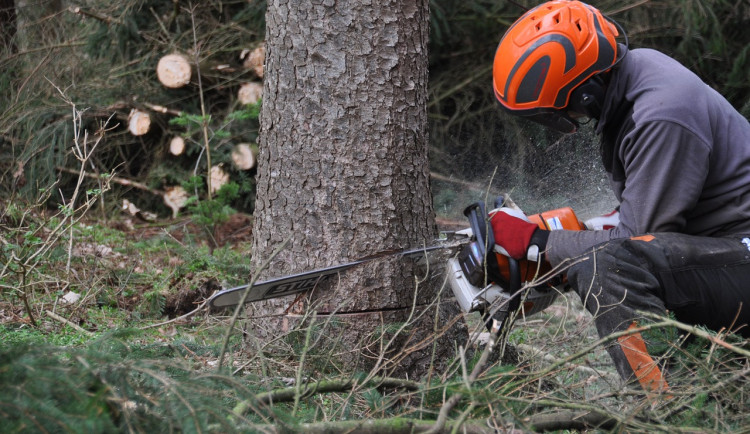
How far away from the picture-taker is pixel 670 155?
2793 mm

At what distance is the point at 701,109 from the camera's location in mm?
2861

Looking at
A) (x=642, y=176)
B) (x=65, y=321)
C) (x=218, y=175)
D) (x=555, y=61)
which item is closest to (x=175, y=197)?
(x=218, y=175)

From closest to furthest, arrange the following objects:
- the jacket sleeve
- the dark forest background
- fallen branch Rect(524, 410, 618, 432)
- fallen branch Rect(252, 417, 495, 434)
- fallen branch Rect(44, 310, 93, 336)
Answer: fallen branch Rect(252, 417, 495, 434) → fallen branch Rect(524, 410, 618, 432) → the jacket sleeve → fallen branch Rect(44, 310, 93, 336) → the dark forest background

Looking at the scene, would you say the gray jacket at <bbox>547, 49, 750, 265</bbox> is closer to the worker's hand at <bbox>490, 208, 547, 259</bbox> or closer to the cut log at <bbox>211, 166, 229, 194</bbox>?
the worker's hand at <bbox>490, 208, 547, 259</bbox>

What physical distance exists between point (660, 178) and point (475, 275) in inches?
35.1

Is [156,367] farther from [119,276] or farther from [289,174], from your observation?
[119,276]

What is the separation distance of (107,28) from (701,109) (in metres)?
6.33

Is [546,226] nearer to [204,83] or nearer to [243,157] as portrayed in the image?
[243,157]

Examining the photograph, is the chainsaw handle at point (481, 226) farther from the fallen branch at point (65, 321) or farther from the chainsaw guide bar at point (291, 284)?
the fallen branch at point (65, 321)

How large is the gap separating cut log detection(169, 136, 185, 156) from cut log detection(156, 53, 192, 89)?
1.83ft

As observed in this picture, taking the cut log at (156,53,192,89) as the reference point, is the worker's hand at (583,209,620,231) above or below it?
below

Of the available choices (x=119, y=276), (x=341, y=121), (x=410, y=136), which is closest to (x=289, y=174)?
(x=341, y=121)

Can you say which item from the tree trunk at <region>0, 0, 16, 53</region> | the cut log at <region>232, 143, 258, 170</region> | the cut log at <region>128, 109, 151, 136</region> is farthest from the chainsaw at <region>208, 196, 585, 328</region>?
the tree trunk at <region>0, 0, 16, 53</region>

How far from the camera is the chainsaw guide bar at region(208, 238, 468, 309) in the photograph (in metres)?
2.81
